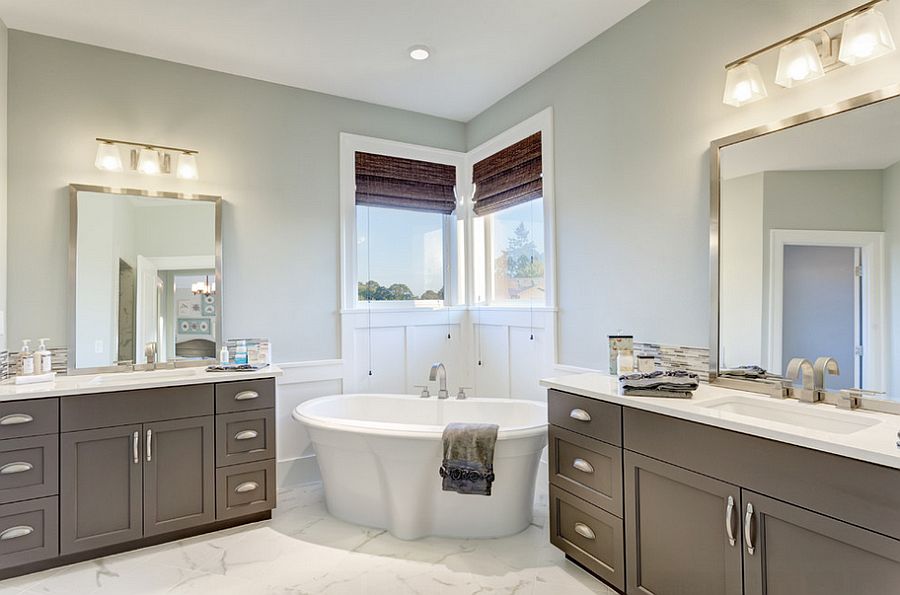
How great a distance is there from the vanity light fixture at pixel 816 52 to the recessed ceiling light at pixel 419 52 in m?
1.68

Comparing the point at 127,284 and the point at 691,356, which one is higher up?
the point at 127,284

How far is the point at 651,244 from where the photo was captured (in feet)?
8.77

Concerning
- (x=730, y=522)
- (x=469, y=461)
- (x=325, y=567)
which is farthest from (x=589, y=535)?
(x=325, y=567)

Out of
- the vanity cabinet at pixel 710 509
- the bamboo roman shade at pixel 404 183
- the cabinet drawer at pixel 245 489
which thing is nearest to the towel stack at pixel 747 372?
the vanity cabinet at pixel 710 509

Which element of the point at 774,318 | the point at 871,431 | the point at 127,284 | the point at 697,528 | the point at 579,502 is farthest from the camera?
the point at 127,284

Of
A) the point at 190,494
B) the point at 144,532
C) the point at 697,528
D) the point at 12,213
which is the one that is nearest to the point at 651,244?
the point at 697,528

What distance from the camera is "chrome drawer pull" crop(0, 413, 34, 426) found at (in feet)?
7.68

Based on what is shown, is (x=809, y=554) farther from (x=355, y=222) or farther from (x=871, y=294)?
(x=355, y=222)

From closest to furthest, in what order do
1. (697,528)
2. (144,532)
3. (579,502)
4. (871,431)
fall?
(871,431) → (697,528) → (579,502) → (144,532)

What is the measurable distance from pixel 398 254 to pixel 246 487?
2019mm

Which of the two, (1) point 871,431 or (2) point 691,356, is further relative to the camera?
(2) point 691,356

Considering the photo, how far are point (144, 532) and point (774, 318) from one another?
3.18m

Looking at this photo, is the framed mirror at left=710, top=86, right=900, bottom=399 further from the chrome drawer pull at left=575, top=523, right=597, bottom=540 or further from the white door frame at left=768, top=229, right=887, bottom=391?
the chrome drawer pull at left=575, top=523, right=597, bottom=540

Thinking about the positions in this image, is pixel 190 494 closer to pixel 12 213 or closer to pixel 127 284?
pixel 127 284
